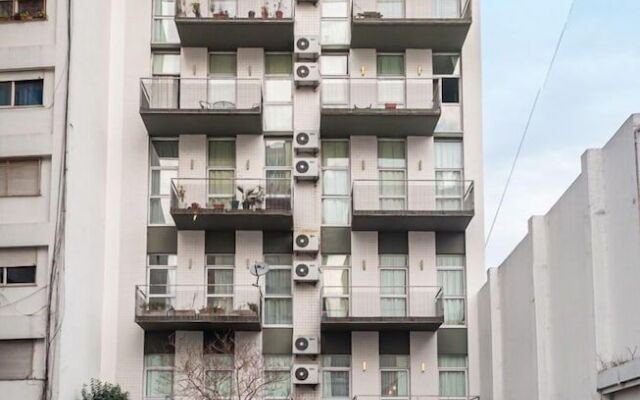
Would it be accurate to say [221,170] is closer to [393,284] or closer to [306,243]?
[306,243]

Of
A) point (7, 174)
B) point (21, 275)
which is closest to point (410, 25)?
point (7, 174)

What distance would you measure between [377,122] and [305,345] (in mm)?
5719

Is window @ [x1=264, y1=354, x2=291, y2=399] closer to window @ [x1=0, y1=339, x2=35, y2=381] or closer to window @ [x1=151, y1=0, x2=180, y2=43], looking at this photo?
window @ [x1=0, y1=339, x2=35, y2=381]

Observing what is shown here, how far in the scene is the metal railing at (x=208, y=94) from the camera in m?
27.9

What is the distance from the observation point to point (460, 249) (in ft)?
93.2

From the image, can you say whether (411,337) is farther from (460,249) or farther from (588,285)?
(588,285)

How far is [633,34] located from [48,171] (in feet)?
49.3

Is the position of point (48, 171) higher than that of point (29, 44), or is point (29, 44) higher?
point (29, 44)

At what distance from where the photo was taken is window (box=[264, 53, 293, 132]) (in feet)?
95.3

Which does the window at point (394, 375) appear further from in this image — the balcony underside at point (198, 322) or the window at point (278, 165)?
the window at point (278, 165)

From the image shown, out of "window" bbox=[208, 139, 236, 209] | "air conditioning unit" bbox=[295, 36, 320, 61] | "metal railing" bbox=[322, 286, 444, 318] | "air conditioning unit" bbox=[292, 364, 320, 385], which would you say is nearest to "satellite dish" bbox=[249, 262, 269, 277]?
"metal railing" bbox=[322, 286, 444, 318]

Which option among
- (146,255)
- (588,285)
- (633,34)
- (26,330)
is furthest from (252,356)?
(633,34)

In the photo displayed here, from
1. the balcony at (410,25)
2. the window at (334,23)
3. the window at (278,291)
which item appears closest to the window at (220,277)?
the window at (278,291)

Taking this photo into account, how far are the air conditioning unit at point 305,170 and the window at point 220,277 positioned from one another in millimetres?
2627
